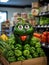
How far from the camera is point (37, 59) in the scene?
1.73 m

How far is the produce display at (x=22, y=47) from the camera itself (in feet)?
5.62

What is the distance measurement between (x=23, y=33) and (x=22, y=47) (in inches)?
6.7

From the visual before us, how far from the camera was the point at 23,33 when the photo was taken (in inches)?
73.1

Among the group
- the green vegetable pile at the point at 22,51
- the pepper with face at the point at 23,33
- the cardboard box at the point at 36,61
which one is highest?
the pepper with face at the point at 23,33

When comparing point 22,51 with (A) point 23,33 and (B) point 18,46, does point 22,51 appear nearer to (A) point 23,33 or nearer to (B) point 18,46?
(B) point 18,46

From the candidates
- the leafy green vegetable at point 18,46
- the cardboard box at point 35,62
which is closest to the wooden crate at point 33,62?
the cardboard box at point 35,62

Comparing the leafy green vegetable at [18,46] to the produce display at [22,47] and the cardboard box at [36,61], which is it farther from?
the cardboard box at [36,61]

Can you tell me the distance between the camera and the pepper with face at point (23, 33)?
1844mm

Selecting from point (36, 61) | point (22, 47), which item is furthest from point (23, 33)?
point (36, 61)

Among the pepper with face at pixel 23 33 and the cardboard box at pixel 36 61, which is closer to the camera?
the cardboard box at pixel 36 61

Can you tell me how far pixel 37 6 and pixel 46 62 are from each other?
3681mm

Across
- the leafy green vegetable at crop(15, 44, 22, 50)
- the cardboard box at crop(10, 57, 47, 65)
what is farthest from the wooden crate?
the leafy green vegetable at crop(15, 44, 22, 50)

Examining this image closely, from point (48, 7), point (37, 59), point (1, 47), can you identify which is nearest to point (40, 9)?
point (48, 7)

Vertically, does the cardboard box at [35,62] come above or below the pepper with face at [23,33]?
below
